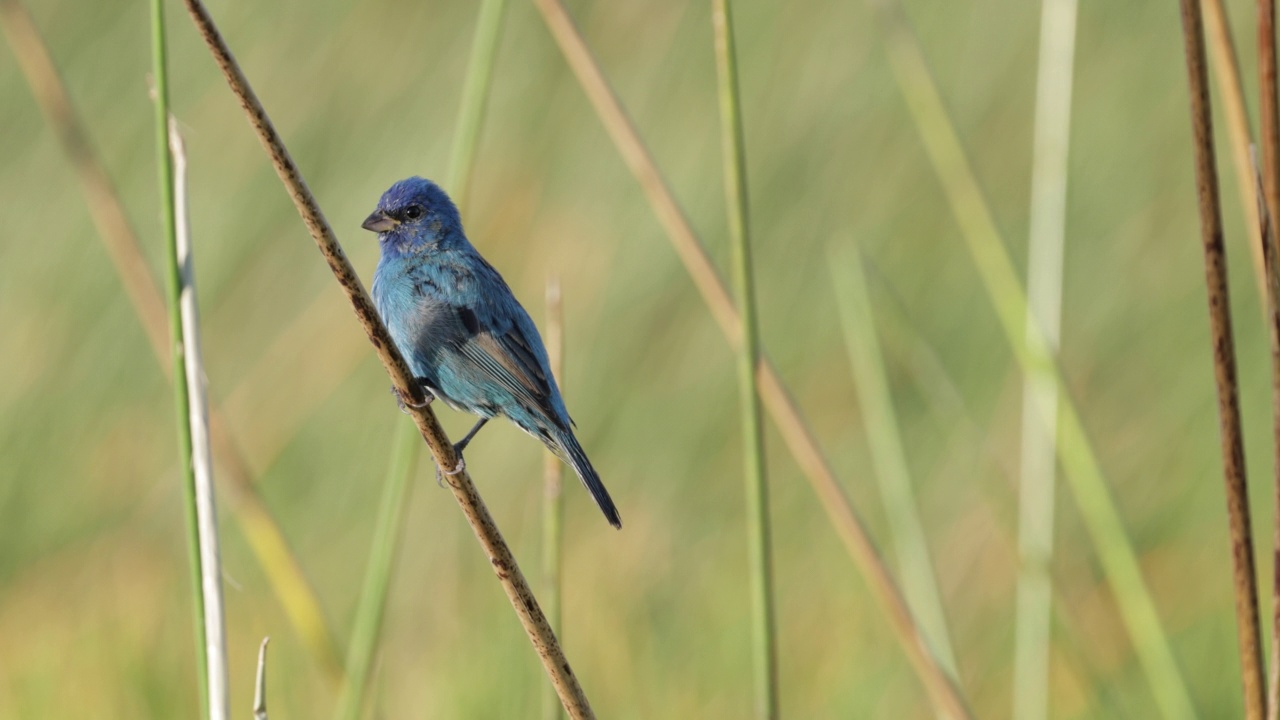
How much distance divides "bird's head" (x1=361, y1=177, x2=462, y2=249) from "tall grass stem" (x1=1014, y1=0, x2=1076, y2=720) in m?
1.07

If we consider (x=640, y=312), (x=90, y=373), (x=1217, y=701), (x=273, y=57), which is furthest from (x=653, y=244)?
(x=1217, y=701)

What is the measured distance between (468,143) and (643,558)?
2.51 metres

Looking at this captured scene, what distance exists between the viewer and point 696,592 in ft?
13.5

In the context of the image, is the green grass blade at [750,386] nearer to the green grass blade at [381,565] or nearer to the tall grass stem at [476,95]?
the tall grass stem at [476,95]

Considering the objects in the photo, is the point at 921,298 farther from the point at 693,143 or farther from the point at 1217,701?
the point at 1217,701

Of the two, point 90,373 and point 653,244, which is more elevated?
point 90,373

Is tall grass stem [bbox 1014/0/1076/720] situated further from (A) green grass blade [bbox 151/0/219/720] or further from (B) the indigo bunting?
(A) green grass blade [bbox 151/0/219/720]

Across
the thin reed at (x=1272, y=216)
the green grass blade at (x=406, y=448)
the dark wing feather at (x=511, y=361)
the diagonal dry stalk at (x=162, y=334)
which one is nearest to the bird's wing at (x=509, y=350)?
the dark wing feather at (x=511, y=361)

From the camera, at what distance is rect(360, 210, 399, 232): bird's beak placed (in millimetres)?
2055

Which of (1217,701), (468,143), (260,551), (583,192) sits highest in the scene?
(583,192)

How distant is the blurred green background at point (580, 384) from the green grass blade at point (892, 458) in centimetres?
105

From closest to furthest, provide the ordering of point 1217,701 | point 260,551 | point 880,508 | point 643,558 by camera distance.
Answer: point 260,551 < point 1217,701 < point 643,558 < point 880,508

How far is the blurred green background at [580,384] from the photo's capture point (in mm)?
3811

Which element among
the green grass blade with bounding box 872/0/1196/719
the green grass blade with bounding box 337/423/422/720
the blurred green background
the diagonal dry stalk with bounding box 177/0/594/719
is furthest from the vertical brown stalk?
the blurred green background
